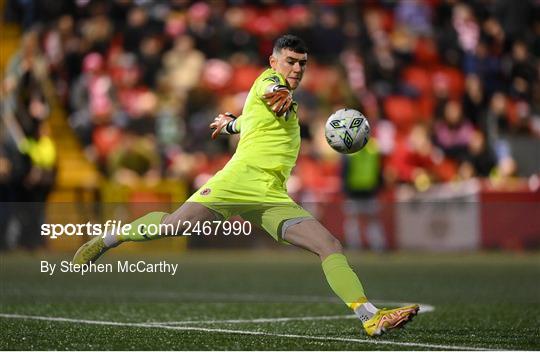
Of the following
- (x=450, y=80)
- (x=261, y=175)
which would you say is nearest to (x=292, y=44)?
(x=261, y=175)

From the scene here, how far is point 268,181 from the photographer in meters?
7.93

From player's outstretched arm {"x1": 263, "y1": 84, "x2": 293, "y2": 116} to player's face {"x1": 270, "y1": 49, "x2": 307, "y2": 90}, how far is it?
0.29 meters

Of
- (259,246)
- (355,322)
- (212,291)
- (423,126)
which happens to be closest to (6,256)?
(259,246)

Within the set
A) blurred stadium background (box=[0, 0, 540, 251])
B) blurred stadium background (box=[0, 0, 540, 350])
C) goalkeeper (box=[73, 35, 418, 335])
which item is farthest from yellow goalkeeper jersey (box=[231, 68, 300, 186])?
blurred stadium background (box=[0, 0, 540, 251])

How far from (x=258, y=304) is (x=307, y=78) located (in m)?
10.8

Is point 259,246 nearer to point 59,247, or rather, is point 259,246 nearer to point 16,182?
point 16,182

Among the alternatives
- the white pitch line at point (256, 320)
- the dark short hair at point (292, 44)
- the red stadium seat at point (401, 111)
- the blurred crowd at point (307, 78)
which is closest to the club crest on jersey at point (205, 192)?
the dark short hair at point (292, 44)

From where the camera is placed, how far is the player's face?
7.88 m

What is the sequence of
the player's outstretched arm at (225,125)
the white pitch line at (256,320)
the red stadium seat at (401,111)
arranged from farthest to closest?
the red stadium seat at (401,111) < the white pitch line at (256,320) < the player's outstretched arm at (225,125)

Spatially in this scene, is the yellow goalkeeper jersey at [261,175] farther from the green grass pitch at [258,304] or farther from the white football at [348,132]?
the green grass pitch at [258,304]

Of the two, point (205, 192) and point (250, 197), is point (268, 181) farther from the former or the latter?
point (205, 192)

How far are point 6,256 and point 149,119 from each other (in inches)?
170

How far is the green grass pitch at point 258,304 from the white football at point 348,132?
1.25 metres

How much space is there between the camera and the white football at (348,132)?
8109 mm
